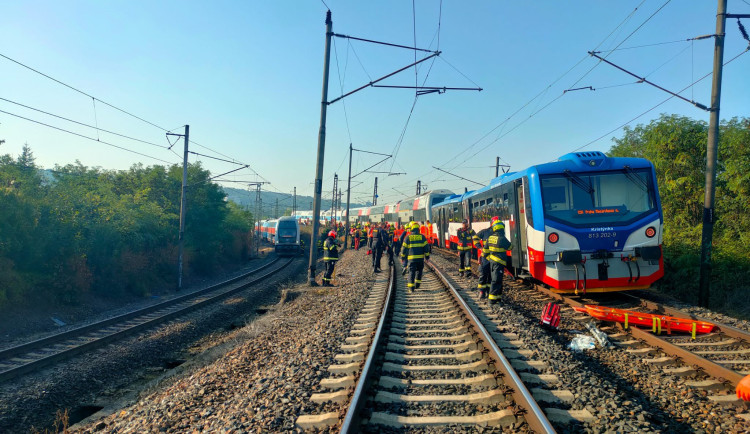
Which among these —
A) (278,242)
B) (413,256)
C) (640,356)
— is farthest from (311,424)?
(278,242)

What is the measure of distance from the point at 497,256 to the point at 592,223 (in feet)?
6.81

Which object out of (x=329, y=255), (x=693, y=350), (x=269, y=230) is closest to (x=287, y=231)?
(x=269, y=230)

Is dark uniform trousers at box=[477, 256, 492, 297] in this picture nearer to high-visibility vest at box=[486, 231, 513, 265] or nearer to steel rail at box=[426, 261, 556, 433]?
high-visibility vest at box=[486, 231, 513, 265]

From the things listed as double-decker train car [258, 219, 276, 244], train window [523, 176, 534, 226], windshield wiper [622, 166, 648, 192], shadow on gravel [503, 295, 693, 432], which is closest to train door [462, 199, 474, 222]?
train window [523, 176, 534, 226]

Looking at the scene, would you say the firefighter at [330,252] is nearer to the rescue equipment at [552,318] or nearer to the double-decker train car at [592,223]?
the double-decker train car at [592,223]

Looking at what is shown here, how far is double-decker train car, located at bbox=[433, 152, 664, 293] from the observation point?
30.5 ft

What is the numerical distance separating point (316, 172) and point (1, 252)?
10.2 metres

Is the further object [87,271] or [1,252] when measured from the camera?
[87,271]

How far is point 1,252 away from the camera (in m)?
14.1

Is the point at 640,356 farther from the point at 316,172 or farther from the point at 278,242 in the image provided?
the point at 278,242

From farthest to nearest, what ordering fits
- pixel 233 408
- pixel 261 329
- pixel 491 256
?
pixel 261 329 → pixel 491 256 → pixel 233 408

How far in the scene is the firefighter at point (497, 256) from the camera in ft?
31.6

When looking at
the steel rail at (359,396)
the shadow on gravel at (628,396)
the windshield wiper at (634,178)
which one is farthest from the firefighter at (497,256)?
the steel rail at (359,396)

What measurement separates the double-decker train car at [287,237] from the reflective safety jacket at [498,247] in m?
30.6
